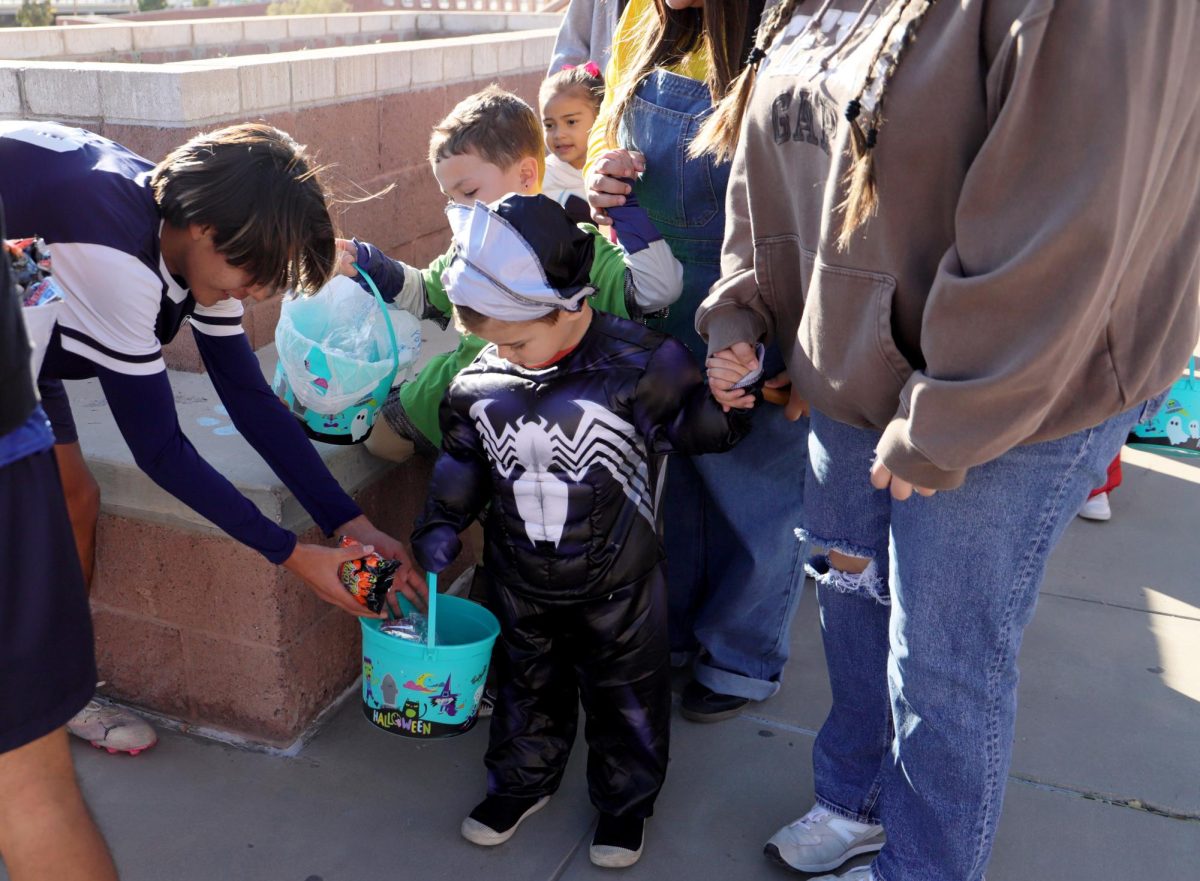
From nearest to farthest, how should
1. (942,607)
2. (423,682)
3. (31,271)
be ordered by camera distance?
(31,271) → (942,607) → (423,682)

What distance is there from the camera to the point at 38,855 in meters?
1.68

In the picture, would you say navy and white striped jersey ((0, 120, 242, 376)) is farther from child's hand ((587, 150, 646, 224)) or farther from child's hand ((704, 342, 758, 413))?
child's hand ((704, 342, 758, 413))

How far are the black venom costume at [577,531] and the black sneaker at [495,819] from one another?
2 cm

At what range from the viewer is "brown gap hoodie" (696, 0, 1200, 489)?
4.80 ft

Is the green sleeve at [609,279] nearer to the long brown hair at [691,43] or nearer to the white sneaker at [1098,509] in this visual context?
the long brown hair at [691,43]

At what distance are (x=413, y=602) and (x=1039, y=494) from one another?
1.41 meters

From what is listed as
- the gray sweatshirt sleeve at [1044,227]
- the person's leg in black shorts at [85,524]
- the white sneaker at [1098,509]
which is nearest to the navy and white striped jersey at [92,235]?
the person's leg in black shorts at [85,524]

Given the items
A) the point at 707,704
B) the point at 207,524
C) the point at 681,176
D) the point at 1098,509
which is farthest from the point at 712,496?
the point at 1098,509

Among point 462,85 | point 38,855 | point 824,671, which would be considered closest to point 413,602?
point 38,855

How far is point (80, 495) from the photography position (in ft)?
8.64

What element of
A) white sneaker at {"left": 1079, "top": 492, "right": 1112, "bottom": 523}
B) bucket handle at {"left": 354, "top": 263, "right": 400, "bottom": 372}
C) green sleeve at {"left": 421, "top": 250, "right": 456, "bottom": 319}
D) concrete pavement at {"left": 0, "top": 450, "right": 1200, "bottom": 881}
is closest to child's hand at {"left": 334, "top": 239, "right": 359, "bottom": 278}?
bucket handle at {"left": 354, "top": 263, "right": 400, "bottom": 372}

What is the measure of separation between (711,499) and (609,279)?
0.69m

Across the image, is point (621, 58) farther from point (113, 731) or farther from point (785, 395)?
point (113, 731)

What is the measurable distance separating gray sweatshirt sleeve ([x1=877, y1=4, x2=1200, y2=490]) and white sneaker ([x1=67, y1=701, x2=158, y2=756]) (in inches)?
80.6
